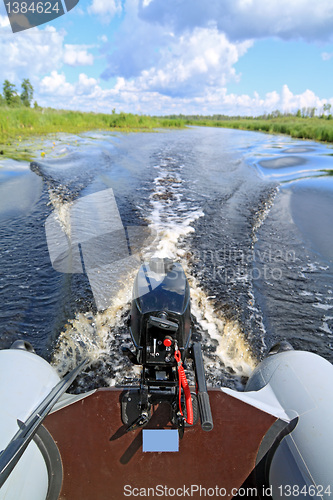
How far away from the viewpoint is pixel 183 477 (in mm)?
1555

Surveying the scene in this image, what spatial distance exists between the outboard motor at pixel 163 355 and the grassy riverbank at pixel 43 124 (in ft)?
27.7

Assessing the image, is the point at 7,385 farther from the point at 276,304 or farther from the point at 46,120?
the point at 46,120

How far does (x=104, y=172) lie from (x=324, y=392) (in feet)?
25.3

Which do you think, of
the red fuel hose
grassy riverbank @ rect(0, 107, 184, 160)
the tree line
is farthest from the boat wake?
the tree line

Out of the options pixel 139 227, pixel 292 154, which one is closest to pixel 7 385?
pixel 139 227

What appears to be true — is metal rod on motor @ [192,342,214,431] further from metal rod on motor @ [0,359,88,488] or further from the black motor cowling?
metal rod on motor @ [0,359,88,488]

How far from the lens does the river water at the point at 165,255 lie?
2.85 metres

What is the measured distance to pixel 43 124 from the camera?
15.3 meters

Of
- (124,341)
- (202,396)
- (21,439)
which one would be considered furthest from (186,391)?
(124,341)

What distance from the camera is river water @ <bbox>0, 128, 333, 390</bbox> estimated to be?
285 centimetres

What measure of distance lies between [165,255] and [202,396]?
9.66 feet

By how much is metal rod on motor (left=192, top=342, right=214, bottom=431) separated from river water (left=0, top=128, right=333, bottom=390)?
3.57 ft

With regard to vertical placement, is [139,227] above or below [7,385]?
below

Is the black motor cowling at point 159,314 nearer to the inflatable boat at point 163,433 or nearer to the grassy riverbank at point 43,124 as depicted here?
the inflatable boat at point 163,433
